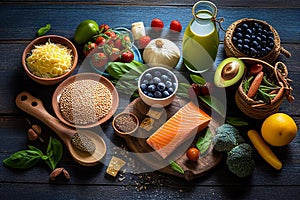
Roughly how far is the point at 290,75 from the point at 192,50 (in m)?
0.54

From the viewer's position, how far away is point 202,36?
6.72 feet

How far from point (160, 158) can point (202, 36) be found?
0.61 meters

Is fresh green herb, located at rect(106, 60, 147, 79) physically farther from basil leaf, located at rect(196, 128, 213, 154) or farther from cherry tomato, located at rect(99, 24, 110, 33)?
basil leaf, located at rect(196, 128, 213, 154)

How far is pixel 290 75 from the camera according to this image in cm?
221

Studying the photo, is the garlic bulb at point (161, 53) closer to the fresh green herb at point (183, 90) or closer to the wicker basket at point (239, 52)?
the fresh green herb at point (183, 90)

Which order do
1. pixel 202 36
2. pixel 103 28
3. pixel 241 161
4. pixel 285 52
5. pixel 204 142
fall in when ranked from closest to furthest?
1. pixel 241 161
2. pixel 204 142
3. pixel 202 36
4. pixel 285 52
5. pixel 103 28

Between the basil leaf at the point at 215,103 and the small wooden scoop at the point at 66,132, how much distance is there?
0.52m

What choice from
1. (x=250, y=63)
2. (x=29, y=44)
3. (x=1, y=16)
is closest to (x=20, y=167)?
(x=29, y=44)

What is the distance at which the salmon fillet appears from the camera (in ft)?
6.23

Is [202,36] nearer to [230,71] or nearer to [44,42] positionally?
[230,71]

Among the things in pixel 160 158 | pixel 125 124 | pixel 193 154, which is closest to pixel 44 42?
pixel 125 124

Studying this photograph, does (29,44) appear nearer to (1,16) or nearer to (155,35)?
(1,16)

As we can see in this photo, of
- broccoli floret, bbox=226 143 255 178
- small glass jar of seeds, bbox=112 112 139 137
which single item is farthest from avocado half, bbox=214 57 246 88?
small glass jar of seeds, bbox=112 112 139 137

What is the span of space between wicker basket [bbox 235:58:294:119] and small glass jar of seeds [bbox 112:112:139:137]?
0.49 meters
